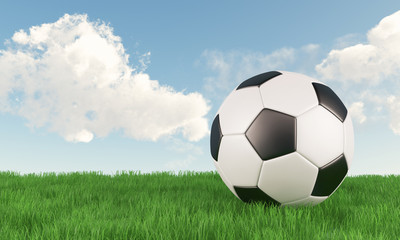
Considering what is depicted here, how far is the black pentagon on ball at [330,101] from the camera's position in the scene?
373cm

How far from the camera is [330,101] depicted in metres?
3.81

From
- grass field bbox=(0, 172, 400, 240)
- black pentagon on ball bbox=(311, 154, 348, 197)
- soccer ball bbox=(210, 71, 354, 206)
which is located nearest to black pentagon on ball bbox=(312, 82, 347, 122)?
soccer ball bbox=(210, 71, 354, 206)

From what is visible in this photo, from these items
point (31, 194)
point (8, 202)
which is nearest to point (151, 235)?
point (8, 202)

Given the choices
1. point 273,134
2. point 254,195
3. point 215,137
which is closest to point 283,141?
point 273,134

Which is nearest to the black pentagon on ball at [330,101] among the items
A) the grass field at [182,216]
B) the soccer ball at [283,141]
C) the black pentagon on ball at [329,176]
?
the soccer ball at [283,141]

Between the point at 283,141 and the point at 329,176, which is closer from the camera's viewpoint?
the point at 283,141

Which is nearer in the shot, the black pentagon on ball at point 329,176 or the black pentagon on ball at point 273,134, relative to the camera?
the black pentagon on ball at point 273,134

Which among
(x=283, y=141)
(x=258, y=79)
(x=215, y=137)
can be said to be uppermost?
(x=258, y=79)

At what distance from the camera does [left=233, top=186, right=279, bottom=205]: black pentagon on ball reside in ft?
12.2

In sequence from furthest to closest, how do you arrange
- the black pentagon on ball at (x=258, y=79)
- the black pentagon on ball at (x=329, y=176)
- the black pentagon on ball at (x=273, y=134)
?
the black pentagon on ball at (x=258, y=79)
the black pentagon on ball at (x=329, y=176)
the black pentagon on ball at (x=273, y=134)

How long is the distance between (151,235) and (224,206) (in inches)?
51.4

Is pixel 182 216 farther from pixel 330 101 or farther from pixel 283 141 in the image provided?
pixel 330 101

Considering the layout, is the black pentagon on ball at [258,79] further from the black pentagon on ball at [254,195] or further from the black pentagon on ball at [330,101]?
the black pentagon on ball at [254,195]

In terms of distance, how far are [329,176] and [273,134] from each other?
2.80 feet
